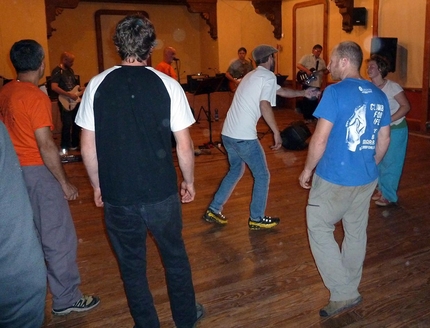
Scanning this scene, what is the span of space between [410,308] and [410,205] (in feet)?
6.30

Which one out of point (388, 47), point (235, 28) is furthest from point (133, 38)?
point (235, 28)

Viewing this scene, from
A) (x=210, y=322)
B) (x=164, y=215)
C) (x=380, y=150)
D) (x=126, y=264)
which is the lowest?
(x=210, y=322)

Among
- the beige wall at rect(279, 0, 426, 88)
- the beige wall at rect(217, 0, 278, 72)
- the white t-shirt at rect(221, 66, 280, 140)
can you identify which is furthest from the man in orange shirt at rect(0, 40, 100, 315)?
the beige wall at rect(217, 0, 278, 72)

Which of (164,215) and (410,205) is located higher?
(164,215)

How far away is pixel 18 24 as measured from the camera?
31.1ft

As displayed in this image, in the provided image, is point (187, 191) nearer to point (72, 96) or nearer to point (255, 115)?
point (255, 115)

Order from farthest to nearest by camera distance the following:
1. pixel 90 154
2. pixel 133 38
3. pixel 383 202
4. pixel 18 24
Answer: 1. pixel 18 24
2. pixel 383 202
3. pixel 90 154
4. pixel 133 38

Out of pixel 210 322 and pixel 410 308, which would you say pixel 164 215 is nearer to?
pixel 210 322

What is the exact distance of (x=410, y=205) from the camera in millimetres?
4312

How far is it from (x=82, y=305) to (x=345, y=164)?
5.54ft

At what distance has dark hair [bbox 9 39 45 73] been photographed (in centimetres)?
229

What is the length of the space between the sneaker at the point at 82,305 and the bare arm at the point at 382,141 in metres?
1.83

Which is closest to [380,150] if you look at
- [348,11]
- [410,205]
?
[410,205]

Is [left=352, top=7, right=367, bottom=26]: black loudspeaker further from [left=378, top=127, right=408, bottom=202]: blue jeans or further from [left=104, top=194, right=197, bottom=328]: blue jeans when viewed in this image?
[left=104, top=194, right=197, bottom=328]: blue jeans
